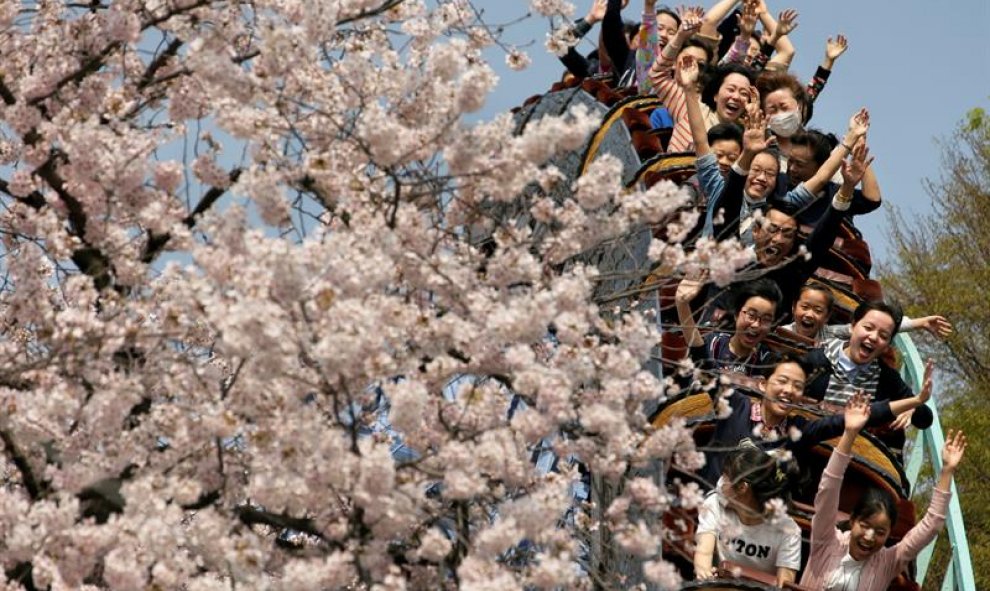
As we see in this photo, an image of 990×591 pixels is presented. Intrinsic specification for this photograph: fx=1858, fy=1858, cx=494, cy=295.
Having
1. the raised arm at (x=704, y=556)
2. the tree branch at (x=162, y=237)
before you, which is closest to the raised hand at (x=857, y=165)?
the raised arm at (x=704, y=556)

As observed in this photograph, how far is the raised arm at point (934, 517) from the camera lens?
7109 millimetres

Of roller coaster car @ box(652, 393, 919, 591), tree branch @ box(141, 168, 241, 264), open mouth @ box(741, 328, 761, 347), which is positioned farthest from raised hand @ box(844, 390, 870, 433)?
tree branch @ box(141, 168, 241, 264)

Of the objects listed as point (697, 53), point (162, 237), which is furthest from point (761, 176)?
point (162, 237)

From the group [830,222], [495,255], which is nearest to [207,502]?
[495,255]

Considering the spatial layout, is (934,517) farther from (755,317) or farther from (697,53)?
(697,53)

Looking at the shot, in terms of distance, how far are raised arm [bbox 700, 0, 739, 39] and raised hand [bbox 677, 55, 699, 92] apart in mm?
1448

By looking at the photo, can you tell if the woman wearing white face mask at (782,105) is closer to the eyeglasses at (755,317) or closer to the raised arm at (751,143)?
the raised arm at (751,143)

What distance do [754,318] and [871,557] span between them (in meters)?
1.21

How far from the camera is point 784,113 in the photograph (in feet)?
30.6

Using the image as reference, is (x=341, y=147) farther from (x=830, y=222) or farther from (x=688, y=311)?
(x=830, y=222)

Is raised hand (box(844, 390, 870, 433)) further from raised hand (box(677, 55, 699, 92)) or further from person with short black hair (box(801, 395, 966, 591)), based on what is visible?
raised hand (box(677, 55, 699, 92))

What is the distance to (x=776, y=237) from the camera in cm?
830

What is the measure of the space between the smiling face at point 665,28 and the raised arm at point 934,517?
4.84 metres

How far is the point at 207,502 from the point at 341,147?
3.72ft
